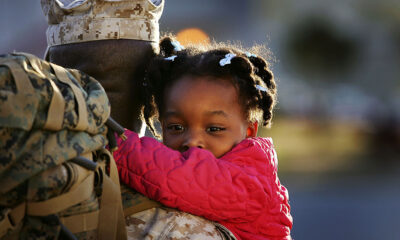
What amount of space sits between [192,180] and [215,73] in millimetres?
798

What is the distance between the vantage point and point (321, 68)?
17969 mm

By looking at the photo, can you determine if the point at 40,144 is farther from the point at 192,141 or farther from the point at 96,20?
the point at 192,141

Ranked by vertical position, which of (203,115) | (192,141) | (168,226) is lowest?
(168,226)

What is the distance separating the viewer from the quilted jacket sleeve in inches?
75.2

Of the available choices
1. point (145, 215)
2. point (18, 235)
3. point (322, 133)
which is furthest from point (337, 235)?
point (322, 133)

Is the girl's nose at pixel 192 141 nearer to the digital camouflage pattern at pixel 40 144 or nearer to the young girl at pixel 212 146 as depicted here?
the young girl at pixel 212 146

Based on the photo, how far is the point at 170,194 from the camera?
74.6 inches

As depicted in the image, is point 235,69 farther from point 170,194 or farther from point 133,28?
point 170,194

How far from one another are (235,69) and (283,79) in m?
15.7

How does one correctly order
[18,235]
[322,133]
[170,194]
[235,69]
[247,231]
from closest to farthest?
[18,235], [170,194], [247,231], [235,69], [322,133]

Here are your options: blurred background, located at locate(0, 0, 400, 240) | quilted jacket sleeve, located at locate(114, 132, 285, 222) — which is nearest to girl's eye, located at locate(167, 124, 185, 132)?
quilted jacket sleeve, located at locate(114, 132, 285, 222)

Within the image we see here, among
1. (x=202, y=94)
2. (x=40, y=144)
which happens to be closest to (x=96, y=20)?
(x=202, y=94)

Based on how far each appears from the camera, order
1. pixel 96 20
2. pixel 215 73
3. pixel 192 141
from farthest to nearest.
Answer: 1. pixel 215 73
2. pixel 192 141
3. pixel 96 20

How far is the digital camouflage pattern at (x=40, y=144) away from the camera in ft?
4.57
